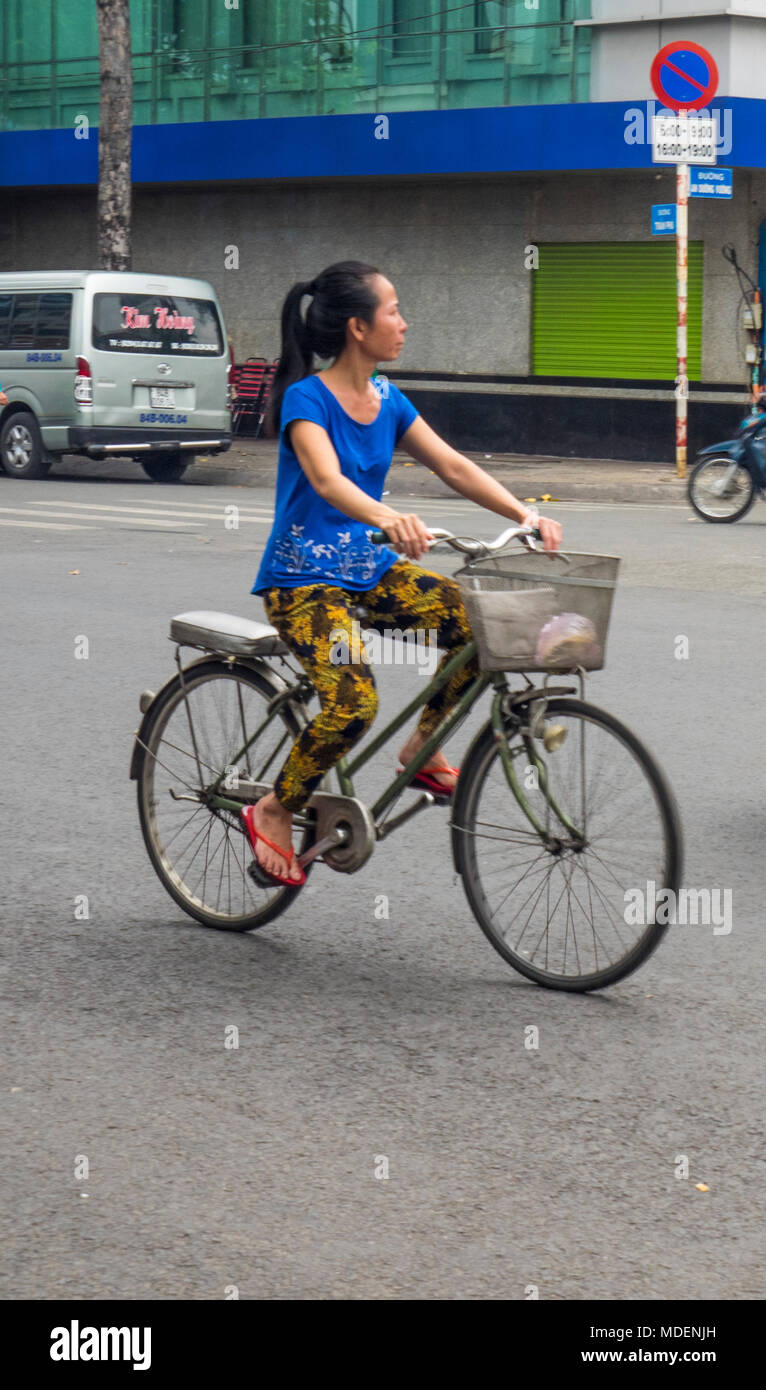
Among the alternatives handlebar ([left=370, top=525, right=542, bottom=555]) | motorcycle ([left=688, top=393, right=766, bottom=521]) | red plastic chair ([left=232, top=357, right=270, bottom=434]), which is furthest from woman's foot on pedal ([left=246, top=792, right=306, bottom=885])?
red plastic chair ([left=232, top=357, right=270, bottom=434])

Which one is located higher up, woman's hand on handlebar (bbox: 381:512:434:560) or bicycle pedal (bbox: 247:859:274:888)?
woman's hand on handlebar (bbox: 381:512:434:560)

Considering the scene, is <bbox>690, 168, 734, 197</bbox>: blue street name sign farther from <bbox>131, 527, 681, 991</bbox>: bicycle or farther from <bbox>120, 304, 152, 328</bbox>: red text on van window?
<bbox>131, 527, 681, 991</bbox>: bicycle

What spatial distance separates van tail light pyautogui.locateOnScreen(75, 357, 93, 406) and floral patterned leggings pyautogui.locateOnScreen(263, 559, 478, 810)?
1605cm

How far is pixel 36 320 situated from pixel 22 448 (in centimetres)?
141

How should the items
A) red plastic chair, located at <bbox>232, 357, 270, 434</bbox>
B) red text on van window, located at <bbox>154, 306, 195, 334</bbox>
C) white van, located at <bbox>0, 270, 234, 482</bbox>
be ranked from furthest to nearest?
red plastic chair, located at <bbox>232, 357, 270, 434</bbox> → red text on van window, located at <bbox>154, 306, 195, 334</bbox> → white van, located at <bbox>0, 270, 234, 482</bbox>

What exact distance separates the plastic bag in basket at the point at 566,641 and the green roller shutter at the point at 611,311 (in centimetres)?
2060

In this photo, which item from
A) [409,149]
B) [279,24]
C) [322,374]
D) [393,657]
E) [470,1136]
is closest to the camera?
[470,1136]

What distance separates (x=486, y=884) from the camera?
4.82 metres

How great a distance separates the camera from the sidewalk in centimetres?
2025

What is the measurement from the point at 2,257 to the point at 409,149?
1015 centimetres

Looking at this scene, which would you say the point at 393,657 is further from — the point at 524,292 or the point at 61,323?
the point at 524,292

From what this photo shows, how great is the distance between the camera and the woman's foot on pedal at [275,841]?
496cm

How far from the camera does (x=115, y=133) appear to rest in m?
24.7
